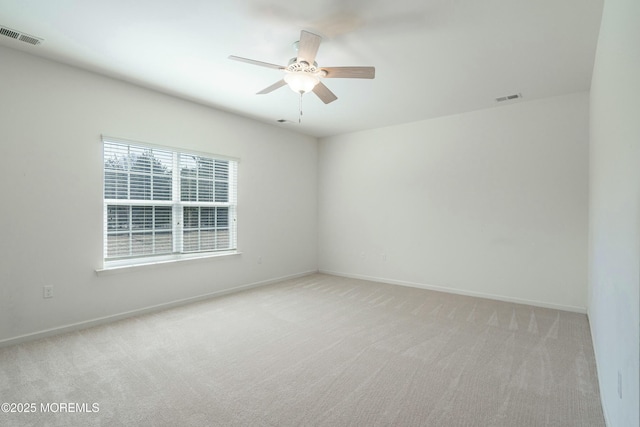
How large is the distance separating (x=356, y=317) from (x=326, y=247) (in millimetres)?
2589

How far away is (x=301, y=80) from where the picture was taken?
261 cm

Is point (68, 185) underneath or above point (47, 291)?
above

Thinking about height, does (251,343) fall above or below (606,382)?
below

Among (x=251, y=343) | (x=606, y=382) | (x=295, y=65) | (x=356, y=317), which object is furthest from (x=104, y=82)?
(x=606, y=382)

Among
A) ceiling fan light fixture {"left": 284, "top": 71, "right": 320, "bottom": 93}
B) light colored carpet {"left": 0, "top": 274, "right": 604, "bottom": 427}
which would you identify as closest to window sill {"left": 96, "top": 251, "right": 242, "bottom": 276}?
light colored carpet {"left": 0, "top": 274, "right": 604, "bottom": 427}

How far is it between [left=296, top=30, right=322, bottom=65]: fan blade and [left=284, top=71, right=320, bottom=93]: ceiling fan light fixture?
4.4 inches

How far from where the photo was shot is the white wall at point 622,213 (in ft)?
4.00

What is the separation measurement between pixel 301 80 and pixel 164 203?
2440mm

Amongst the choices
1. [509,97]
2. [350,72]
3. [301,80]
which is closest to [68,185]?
[301,80]

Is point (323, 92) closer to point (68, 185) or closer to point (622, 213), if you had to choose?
point (622, 213)

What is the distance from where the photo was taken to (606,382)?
190cm

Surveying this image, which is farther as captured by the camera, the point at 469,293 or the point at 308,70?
the point at 469,293

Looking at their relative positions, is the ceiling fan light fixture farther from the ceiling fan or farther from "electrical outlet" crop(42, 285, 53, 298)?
"electrical outlet" crop(42, 285, 53, 298)

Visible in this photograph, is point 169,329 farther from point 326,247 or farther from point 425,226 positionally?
point 425,226
